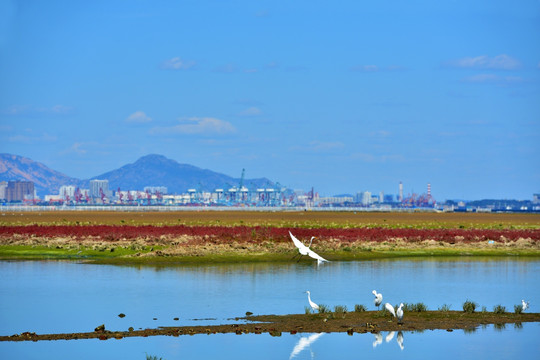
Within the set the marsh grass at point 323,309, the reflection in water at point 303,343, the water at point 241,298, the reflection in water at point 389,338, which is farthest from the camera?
the marsh grass at point 323,309

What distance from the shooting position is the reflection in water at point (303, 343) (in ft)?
70.7

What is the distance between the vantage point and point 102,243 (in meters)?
55.7

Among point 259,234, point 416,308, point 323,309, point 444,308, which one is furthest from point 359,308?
point 259,234

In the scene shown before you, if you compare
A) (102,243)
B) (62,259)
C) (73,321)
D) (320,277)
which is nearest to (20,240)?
(102,243)

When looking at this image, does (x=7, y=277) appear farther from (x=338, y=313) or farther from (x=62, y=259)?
(x=338, y=313)

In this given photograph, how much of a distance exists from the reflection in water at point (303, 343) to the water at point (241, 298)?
6.3 inches

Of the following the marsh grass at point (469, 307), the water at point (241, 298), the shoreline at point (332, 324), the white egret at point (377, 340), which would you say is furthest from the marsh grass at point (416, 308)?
the white egret at point (377, 340)

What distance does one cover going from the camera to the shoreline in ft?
76.9

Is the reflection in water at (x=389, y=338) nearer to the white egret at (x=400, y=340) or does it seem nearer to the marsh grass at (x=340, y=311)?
the white egret at (x=400, y=340)

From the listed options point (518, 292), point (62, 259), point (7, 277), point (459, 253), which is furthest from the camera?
point (459, 253)

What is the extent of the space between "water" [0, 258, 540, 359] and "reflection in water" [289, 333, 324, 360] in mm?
160

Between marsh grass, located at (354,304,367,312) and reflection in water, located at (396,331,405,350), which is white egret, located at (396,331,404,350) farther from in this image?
marsh grass, located at (354,304,367,312)

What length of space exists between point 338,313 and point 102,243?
104ft

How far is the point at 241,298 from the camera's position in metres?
30.9
